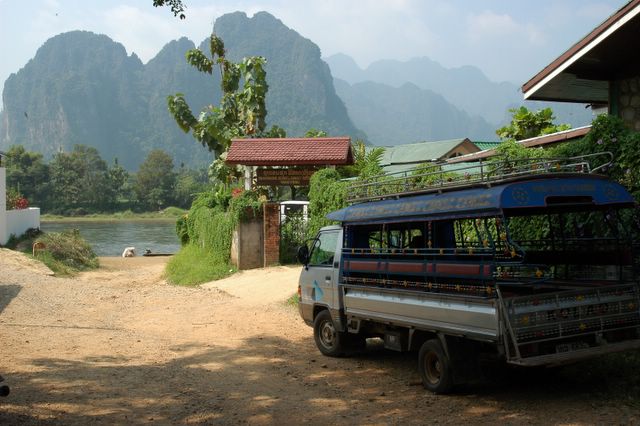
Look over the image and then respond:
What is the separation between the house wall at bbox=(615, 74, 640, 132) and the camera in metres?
11.2

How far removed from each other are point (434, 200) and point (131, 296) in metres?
14.3

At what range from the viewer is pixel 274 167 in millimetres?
23969

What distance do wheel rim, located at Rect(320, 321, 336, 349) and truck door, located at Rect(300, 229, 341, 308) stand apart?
378 millimetres

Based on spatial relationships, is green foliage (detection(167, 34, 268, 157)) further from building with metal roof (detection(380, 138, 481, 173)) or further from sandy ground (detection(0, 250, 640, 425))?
sandy ground (detection(0, 250, 640, 425))

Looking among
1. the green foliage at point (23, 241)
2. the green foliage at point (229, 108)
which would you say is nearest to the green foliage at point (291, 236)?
the green foliage at point (229, 108)

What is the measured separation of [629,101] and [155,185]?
314ft

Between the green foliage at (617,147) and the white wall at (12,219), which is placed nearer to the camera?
the green foliage at (617,147)

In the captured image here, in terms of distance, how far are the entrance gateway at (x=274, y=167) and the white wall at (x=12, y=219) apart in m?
12.4

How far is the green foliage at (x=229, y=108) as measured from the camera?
3469cm

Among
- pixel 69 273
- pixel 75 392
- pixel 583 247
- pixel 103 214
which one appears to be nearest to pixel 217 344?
pixel 75 392

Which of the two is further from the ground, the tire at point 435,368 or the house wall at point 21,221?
the house wall at point 21,221

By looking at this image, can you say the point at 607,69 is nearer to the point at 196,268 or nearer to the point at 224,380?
the point at 224,380

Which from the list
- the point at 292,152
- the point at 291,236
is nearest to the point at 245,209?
the point at 291,236

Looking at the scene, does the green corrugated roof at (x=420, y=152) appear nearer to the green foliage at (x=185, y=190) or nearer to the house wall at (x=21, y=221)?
the house wall at (x=21, y=221)
